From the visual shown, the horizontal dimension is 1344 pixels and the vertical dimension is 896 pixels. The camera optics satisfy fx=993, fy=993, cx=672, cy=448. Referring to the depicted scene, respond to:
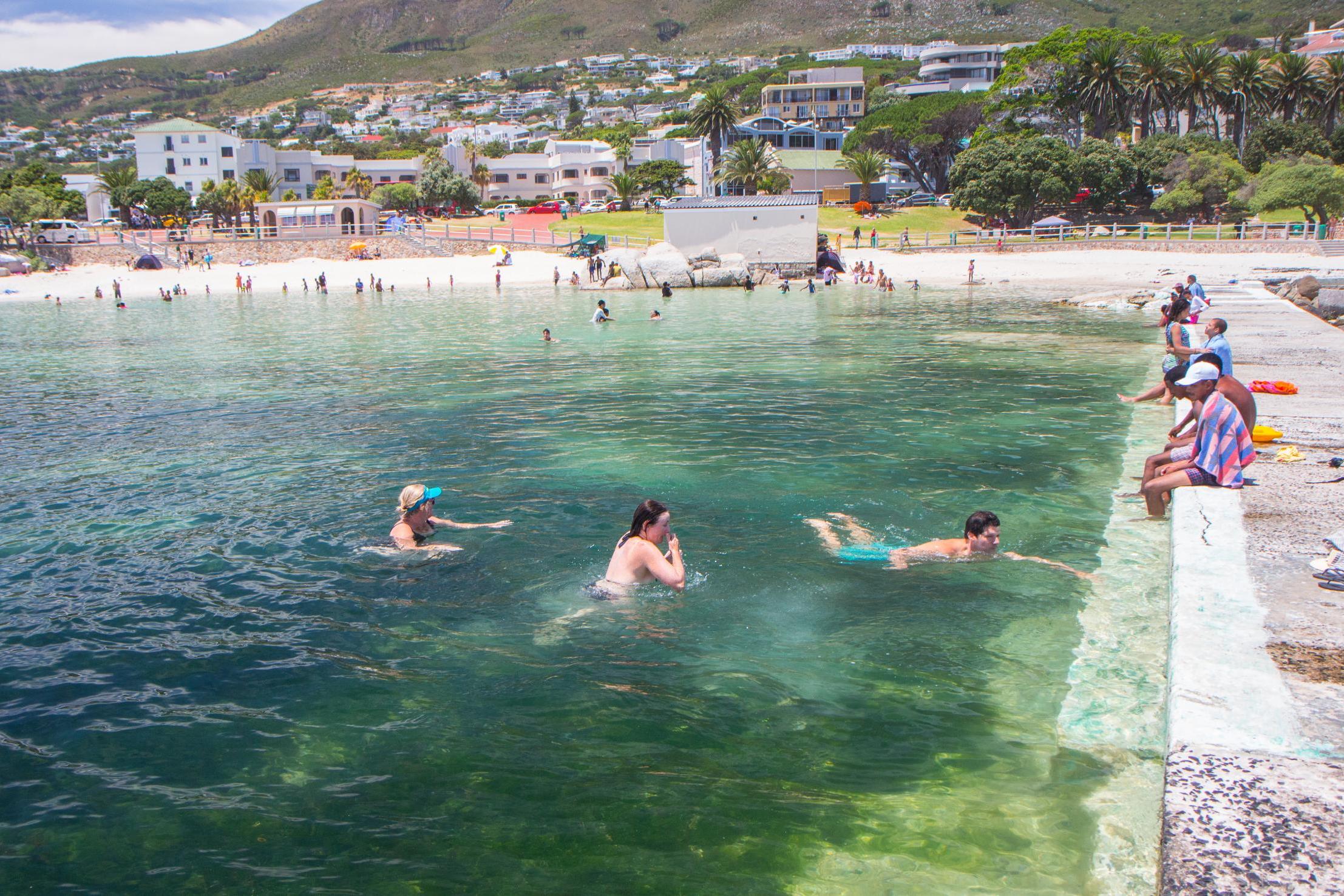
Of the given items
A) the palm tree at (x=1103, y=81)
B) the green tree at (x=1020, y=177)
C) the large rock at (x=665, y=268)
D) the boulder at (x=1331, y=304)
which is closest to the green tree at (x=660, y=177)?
the green tree at (x=1020, y=177)

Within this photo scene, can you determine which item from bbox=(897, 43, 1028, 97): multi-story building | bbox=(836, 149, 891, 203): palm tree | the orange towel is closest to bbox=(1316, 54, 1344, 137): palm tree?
bbox=(836, 149, 891, 203): palm tree

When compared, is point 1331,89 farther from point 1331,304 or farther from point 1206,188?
point 1331,304

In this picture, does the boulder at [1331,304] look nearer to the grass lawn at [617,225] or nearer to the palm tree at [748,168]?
the grass lawn at [617,225]

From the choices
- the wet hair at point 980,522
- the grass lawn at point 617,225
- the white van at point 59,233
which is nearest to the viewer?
the wet hair at point 980,522

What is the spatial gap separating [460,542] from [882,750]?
5670 millimetres

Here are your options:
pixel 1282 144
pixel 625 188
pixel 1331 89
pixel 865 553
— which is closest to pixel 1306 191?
pixel 1282 144

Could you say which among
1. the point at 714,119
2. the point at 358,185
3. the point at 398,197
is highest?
the point at 714,119

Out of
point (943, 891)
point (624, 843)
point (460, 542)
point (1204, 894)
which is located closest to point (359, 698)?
point (624, 843)

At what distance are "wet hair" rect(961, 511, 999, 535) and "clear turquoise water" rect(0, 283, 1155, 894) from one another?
43 centimetres

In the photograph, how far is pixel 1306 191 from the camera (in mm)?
54125

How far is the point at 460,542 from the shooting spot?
10.7 m

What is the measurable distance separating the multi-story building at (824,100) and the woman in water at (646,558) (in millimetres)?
157655

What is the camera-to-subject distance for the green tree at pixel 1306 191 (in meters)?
53.7

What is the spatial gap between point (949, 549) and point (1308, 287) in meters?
27.7
